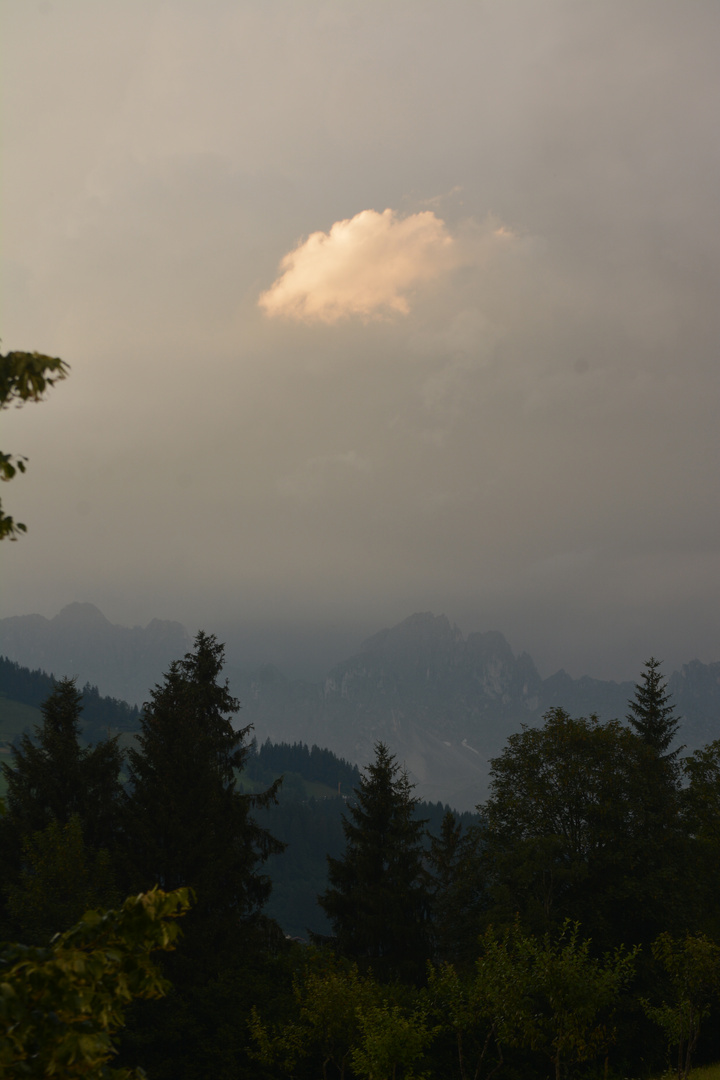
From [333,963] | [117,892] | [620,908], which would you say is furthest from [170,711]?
[620,908]

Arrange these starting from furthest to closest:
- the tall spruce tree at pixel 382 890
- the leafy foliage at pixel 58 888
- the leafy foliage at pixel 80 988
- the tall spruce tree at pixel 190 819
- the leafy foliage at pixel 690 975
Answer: the tall spruce tree at pixel 382 890
the tall spruce tree at pixel 190 819
the leafy foliage at pixel 58 888
the leafy foliage at pixel 690 975
the leafy foliage at pixel 80 988

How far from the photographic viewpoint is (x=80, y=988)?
6.39 m

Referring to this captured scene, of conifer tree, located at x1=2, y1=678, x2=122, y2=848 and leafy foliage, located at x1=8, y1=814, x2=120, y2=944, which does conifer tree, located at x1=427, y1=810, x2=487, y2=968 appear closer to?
conifer tree, located at x1=2, y1=678, x2=122, y2=848

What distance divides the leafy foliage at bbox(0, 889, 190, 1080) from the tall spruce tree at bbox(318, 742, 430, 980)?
37301mm

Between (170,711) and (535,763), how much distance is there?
20.9 meters

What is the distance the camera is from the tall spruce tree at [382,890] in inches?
1690

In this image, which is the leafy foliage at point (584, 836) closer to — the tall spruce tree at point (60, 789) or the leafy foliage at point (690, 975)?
the leafy foliage at point (690, 975)

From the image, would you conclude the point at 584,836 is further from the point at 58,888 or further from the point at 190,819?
the point at 58,888

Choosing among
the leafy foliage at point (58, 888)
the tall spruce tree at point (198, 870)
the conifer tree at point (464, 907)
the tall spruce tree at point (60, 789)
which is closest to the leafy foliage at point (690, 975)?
the tall spruce tree at point (198, 870)

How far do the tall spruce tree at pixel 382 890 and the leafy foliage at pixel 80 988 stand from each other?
37301mm

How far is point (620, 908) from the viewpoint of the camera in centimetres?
3581

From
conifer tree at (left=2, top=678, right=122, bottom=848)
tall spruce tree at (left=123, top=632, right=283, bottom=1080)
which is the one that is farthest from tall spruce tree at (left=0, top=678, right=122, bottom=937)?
tall spruce tree at (left=123, top=632, right=283, bottom=1080)

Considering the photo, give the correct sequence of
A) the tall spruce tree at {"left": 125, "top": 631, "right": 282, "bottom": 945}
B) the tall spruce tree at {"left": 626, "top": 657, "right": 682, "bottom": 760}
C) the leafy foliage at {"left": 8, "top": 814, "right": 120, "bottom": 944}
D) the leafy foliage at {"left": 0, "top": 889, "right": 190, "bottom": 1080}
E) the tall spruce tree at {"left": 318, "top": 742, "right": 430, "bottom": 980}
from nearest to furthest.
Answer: the leafy foliage at {"left": 0, "top": 889, "right": 190, "bottom": 1080}
the leafy foliage at {"left": 8, "top": 814, "right": 120, "bottom": 944}
the tall spruce tree at {"left": 125, "top": 631, "right": 282, "bottom": 945}
the tall spruce tree at {"left": 318, "top": 742, "right": 430, "bottom": 980}
the tall spruce tree at {"left": 626, "top": 657, "right": 682, "bottom": 760}

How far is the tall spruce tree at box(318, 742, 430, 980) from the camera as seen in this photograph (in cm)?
4294
